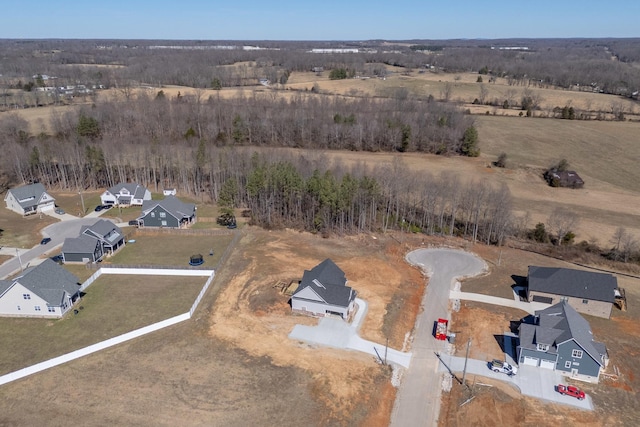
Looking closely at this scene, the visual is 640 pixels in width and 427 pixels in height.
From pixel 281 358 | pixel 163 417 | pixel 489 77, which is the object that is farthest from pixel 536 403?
pixel 489 77

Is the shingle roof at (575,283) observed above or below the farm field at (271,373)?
above

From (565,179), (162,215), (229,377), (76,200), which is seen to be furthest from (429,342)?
(76,200)

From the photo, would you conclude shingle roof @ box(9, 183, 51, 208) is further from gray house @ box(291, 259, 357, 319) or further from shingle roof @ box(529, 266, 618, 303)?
shingle roof @ box(529, 266, 618, 303)

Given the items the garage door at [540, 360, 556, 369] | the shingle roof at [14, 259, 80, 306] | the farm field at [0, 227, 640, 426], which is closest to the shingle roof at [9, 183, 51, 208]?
the shingle roof at [14, 259, 80, 306]

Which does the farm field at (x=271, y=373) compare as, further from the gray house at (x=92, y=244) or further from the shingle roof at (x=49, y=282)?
the gray house at (x=92, y=244)

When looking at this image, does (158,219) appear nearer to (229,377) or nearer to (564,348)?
(229,377)

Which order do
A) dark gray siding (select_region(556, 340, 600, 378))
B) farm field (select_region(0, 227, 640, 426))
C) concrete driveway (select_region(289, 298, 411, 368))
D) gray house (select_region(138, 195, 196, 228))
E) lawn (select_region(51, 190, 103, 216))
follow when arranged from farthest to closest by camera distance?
lawn (select_region(51, 190, 103, 216)), gray house (select_region(138, 195, 196, 228)), concrete driveway (select_region(289, 298, 411, 368)), dark gray siding (select_region(556, 340, 600, 378)), farm field (select_region(0, 227, 640, 426))

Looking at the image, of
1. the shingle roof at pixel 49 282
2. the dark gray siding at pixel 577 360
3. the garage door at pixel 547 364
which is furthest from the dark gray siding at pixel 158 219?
the dark gray siding at pixel 577 360
